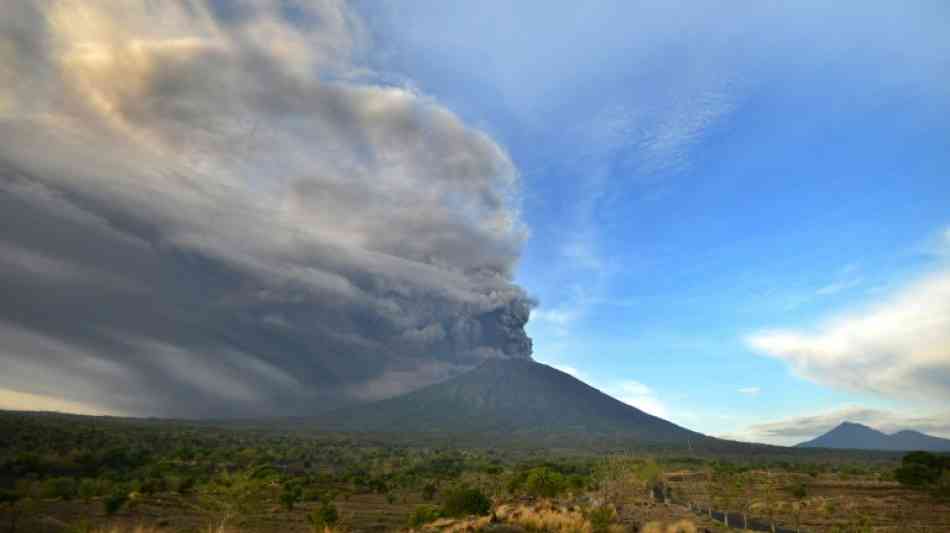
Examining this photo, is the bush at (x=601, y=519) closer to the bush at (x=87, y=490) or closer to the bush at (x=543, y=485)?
the bush at (x=543, y=485)

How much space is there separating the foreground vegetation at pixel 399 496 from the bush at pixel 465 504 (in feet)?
0.31

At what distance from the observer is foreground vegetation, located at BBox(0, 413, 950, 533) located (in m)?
33.5

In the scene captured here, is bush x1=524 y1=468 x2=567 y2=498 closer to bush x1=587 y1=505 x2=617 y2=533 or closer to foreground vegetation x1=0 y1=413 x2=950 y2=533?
foreground vegetation x1=0 y1=413 x2=950 y2=533

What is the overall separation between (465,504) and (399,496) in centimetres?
1944

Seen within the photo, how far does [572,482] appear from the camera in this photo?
181 ft

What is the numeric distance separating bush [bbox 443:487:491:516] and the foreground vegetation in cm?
9

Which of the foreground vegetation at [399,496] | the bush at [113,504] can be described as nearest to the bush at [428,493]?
the foreground vegetation at [399,496]

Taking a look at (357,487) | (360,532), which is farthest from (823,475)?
(360,532)

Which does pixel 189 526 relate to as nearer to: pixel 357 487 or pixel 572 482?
pixel 357 487

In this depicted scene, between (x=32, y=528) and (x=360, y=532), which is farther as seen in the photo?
(x=360, y=532)

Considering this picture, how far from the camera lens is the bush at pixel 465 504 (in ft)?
125

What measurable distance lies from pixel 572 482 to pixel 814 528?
73.3 feet

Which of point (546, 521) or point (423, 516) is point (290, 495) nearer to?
point (423, 516)

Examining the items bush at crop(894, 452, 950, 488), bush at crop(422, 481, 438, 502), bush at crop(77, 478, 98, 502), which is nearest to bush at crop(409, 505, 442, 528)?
bush at crop(422, 481, 438, 502)
